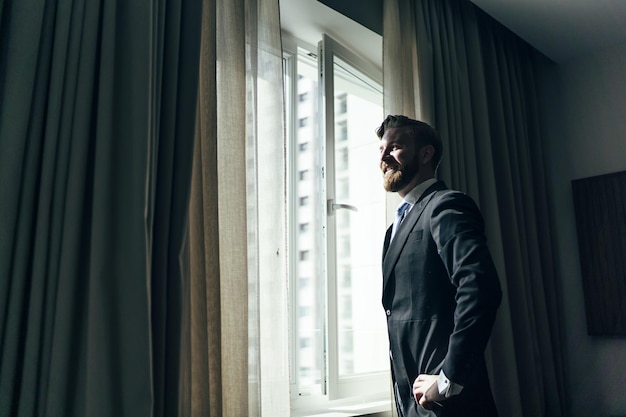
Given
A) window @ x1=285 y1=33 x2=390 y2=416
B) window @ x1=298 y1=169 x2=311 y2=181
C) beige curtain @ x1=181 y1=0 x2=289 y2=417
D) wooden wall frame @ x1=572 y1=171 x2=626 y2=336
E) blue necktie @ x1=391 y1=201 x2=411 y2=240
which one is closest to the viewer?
beige curtain @ x1=181 y1=0 x2=289 y2=417

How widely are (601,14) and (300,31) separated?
5.34ft

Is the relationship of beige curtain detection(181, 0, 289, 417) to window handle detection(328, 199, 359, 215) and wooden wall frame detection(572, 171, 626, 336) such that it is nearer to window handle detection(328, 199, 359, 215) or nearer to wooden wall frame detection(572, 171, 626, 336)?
window handle detection(328, 199, 359, 215)

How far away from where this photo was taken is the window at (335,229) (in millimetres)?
2324

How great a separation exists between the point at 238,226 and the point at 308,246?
0.81 meters

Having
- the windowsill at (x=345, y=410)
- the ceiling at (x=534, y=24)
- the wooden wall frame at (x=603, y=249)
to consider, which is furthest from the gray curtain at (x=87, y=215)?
the wooden wall frame at (x=603, y=249)

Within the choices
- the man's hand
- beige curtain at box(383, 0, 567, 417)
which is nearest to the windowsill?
beige curtain at box(383, 0, 567, 417)

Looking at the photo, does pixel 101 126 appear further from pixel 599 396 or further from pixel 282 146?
pixel 599 396

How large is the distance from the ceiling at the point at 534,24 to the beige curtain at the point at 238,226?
1.52 ft

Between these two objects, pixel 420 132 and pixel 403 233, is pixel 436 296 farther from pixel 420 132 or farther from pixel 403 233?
pixel 420 132

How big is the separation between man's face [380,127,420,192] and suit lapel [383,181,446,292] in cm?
11

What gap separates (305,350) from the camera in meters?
2.38

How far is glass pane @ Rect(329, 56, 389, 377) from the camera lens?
258 cm

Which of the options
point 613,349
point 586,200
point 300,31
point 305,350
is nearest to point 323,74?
point 300,31

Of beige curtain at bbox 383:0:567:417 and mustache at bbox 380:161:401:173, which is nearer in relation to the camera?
mustache at bbox 380:161:401:173
